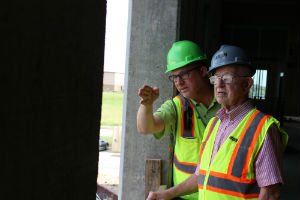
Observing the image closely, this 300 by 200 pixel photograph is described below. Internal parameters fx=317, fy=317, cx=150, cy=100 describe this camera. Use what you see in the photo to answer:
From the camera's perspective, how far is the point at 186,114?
276 centimetres

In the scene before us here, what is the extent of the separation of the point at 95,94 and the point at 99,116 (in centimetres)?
12

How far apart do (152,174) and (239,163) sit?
6.61ft

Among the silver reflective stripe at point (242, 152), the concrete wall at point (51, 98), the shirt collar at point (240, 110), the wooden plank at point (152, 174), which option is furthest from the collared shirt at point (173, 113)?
the concrete wall at point (51, 98)

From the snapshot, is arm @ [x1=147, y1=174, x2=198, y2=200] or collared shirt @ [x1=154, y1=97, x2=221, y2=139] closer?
arm @ [x1=147, y1=174, x2=198, y2=200]

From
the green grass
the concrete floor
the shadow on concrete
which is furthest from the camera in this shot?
the green grass

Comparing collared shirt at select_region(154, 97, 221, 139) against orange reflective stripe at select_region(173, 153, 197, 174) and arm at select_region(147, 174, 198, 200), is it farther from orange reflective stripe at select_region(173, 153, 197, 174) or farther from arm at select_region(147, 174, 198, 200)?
arm at select_region(147, 174, 198, 200)

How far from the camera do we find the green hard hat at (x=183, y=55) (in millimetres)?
2883

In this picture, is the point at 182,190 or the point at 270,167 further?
the point at 182,190

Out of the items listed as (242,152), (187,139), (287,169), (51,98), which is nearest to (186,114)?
(187,139)

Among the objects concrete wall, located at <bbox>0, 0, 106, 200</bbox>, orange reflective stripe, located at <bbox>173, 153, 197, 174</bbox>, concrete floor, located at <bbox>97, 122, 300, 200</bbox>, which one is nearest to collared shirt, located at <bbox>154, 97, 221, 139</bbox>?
orange reflective stripe, located at <bbox>173, 153, 197, 174</bbox>

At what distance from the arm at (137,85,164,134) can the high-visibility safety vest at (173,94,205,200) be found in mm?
194

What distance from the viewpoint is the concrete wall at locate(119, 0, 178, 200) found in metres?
3.72

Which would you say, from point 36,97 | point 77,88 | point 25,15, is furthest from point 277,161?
point 25,15

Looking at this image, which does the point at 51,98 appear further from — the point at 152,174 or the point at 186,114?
the point at 152,174
